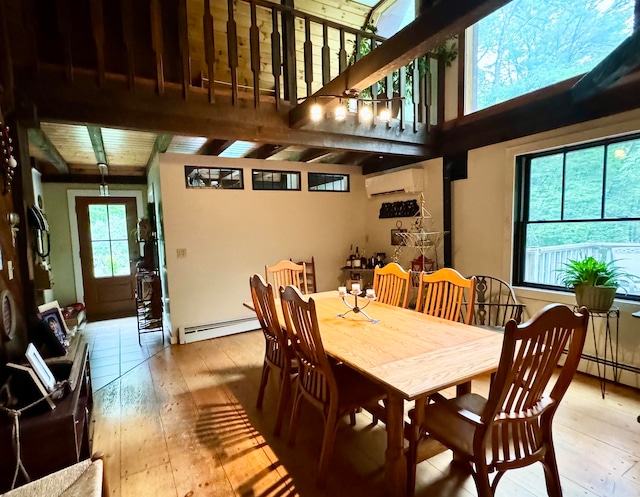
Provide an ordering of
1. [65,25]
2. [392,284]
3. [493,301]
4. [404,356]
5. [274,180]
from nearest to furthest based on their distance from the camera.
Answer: [404,356] → [65,25] → [392,284] → [493,301] → [274,180]

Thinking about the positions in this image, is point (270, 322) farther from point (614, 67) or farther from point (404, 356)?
point (614, 67)

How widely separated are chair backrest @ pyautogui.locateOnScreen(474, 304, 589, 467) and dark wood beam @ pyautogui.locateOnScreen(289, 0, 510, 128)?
1.35m

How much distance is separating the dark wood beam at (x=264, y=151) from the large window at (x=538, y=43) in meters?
2.26

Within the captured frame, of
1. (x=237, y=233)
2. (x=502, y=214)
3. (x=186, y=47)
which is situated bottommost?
(x=237, y=233)

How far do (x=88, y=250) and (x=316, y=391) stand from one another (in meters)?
5.38

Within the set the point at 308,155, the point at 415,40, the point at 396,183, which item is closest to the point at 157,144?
the point at 308,155

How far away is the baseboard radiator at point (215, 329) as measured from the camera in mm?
4262

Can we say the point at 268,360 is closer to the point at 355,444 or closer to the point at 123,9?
the point at 355,444

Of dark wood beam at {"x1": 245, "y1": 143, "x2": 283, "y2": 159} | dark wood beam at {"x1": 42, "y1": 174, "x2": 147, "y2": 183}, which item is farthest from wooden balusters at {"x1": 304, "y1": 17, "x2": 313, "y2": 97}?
dark wood beam at {"x1": 42, "y1": 174, "x2": 147, "y2": 183}

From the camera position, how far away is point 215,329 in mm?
4445

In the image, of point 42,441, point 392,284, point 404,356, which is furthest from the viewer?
point 392,284

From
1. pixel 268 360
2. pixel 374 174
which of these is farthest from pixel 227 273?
pixel 374 174

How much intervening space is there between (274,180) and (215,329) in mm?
2160

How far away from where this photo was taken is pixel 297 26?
3996mm
